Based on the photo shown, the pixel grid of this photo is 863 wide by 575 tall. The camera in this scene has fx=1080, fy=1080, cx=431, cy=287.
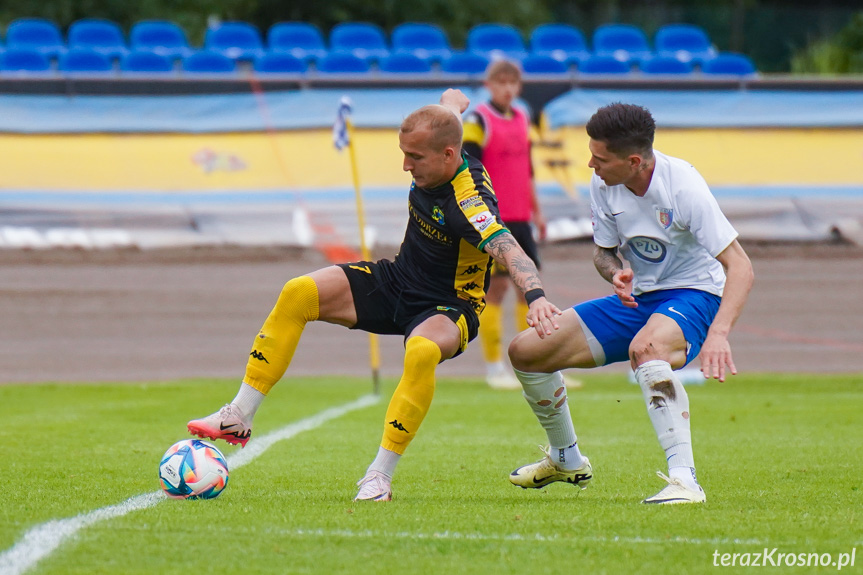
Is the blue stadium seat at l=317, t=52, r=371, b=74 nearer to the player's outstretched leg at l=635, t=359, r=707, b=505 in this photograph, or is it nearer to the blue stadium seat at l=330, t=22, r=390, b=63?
the blue stadium seat at l=330, t=22, r=390, b=63

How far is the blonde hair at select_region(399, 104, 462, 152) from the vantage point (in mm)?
4672

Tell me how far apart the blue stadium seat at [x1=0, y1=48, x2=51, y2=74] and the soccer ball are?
13.1 metres

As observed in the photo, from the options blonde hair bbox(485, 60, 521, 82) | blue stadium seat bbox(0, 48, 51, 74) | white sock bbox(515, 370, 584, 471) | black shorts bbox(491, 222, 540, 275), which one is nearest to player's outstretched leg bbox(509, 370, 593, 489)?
white sock bbox(515, 370, 584, 471)

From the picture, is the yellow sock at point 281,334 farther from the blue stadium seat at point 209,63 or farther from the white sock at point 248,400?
the blue stadium seat at point 209,63


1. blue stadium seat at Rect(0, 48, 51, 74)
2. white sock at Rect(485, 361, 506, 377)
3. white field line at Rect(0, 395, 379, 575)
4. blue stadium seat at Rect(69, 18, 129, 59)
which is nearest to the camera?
white field line at Rect(0, 395, 379, 575)

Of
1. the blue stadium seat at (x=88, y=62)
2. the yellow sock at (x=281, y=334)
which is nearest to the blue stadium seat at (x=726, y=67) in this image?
the blue stadium seat at (x=88, y=62)

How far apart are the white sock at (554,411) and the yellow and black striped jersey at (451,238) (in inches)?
17.6

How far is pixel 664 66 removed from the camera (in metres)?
17.0

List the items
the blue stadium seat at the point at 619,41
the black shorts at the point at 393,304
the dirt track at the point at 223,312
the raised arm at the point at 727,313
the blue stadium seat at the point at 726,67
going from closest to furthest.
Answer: the raised arm at the point at 727,313
the black shorts at the point at 393,304
the dirt track at the point at 223,312
the blue stadium seat at the point at 726,67
the blue stadium seat at the point at 619,41

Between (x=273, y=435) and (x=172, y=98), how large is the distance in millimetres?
7097

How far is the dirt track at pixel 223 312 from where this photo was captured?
38.6 feet

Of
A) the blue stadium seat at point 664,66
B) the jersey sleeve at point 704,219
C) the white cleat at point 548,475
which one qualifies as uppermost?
the jersey sleeve at point 704,219

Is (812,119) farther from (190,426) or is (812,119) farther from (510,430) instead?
(190,426)

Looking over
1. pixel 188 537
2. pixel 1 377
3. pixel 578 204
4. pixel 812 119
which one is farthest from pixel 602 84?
pixel 188 537
